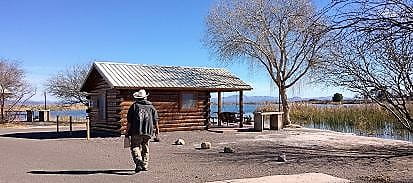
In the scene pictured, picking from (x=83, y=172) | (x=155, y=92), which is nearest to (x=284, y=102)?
(x=155, y=92)

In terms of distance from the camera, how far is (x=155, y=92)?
71.4ft

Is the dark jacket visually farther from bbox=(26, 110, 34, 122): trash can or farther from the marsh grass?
bbox=(26, 110, 34, 122): trash can

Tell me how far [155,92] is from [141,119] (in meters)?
11.7

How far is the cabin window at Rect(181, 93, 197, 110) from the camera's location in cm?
2270

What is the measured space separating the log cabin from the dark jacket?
9.71 m

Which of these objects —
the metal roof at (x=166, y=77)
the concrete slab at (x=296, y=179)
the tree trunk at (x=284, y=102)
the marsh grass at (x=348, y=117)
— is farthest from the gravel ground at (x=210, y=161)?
the tree trunk at (x=284, y=102)

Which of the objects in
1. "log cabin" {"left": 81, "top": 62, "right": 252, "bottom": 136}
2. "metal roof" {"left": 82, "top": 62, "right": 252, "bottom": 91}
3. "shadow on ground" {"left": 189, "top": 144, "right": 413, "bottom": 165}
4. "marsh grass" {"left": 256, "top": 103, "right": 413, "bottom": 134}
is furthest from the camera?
"marsh grass" {"left": 256, "top": 103, "right": 413, "bottom": 134}

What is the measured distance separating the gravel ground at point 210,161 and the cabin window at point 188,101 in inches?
209

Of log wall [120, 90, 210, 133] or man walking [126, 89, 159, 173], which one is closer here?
man walking [126, 89, 159, 173]

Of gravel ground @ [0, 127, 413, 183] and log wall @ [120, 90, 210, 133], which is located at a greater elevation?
log wall @ [120, 90, 210, 133]

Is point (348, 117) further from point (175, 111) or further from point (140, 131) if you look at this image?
point (140, 131)

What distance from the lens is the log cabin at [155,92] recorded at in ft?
68.0

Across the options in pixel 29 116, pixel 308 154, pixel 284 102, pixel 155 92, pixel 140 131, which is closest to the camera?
pixel 140 131

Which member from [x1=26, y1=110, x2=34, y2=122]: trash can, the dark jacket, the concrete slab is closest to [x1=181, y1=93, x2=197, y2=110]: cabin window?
the dark jacket
